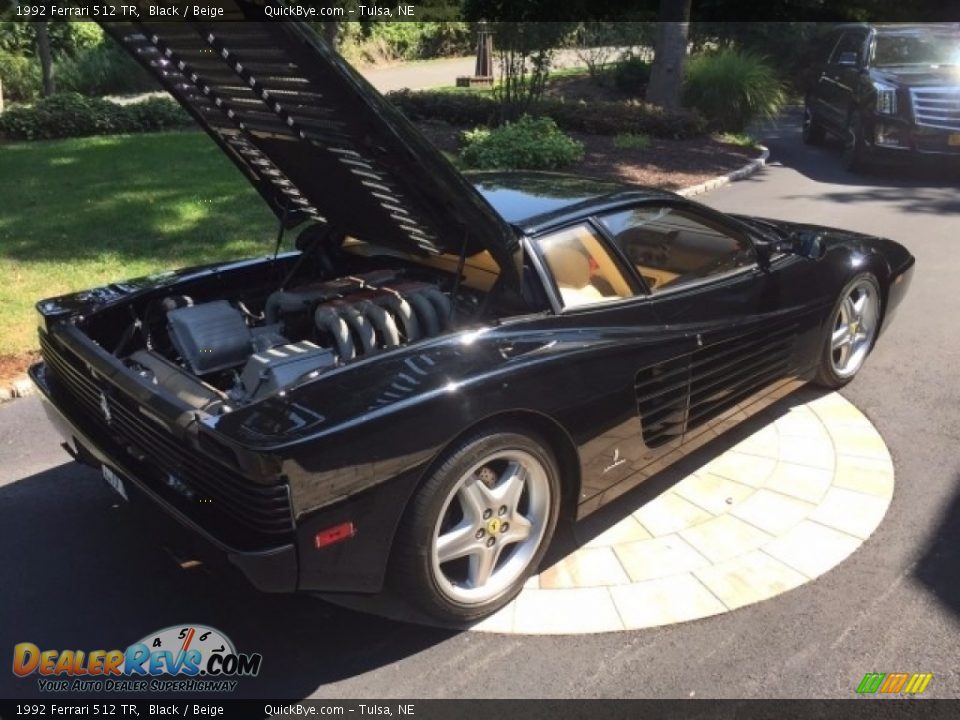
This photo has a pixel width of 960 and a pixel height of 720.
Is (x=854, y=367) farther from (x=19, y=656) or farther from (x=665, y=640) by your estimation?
(x=19, y=656)

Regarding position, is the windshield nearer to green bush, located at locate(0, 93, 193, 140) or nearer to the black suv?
the black suv

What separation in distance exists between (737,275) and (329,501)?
2289 mm

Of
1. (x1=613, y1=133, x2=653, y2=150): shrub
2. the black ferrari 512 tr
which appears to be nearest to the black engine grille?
the black ferrari 512 tr

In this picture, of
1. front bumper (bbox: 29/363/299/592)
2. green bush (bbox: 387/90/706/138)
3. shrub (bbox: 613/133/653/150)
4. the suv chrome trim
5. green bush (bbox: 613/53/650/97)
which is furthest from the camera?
green bush (bbox: 613/53/650/97)

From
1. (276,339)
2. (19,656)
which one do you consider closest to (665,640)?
(276,339)

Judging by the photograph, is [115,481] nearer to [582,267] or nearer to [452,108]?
[582,267]

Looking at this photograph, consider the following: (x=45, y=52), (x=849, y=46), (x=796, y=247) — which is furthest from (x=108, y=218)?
(x=849, y=46)

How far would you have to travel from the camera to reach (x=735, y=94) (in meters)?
13.9

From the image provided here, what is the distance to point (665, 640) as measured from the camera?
9.46ft

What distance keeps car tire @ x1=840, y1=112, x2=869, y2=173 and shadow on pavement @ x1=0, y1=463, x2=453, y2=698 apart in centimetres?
1021

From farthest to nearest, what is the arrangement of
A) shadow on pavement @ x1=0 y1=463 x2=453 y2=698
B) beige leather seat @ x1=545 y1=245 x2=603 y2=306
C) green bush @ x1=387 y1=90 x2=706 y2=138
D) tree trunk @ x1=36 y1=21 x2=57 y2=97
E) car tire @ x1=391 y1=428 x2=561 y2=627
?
tree trunk @ x1=36 y1=21 x2=57 y2=97 < green bush @ x1=387 y1=90 x2=706 y2=138 < beige leather seat @ x1=545 y1=245 x2=603 y2=306 < shadow on pavement @ x1=0 y1=463 x2=453 y2=698 < car tire @ x1=391 y1=428 x2=561 y2=627

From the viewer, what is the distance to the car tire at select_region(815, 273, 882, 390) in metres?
4.41

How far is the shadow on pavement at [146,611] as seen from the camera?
279 centimetres

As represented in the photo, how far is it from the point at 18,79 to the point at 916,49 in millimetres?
19521
